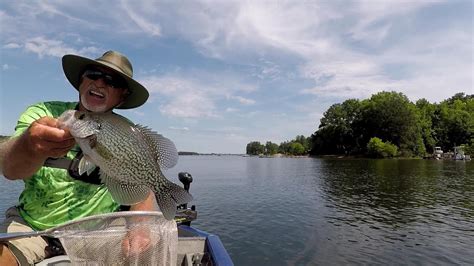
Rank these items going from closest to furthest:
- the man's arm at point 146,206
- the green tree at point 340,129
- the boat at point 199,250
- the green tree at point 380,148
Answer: the man's arm at point 146,206 → the boat at point 199,250 → the green tree at point 380,148 → the green tree at point 340,129

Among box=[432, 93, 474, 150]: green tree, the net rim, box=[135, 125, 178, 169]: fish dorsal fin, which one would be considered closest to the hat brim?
box=[135, 125, 178, 169]: fish dorsal fin

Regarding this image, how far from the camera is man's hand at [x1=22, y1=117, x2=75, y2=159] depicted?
2.48 m

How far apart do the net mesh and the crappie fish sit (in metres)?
0.59

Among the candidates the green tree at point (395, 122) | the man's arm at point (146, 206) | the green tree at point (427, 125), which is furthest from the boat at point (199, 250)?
the green tree at point (427, 125)

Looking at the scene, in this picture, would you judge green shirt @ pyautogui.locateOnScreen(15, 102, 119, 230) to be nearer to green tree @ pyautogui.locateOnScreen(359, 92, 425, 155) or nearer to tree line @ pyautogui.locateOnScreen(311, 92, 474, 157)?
tree line @ pyautogui.locateOnScreen(311, 92, 474, 157)

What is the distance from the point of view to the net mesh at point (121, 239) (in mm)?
3221

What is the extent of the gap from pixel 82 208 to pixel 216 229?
13648 mm

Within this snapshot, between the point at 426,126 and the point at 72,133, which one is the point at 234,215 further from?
the point at 426,126

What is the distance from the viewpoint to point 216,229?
666 inches

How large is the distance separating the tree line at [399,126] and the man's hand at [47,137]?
102 m

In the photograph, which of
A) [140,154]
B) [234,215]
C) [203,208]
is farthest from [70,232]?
[203,208]

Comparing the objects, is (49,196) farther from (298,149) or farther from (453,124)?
(298,149)

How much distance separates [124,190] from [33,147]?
74 centimetres

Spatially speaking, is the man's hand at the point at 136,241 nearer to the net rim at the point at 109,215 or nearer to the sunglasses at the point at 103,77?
the net rim at the point at 109,215
